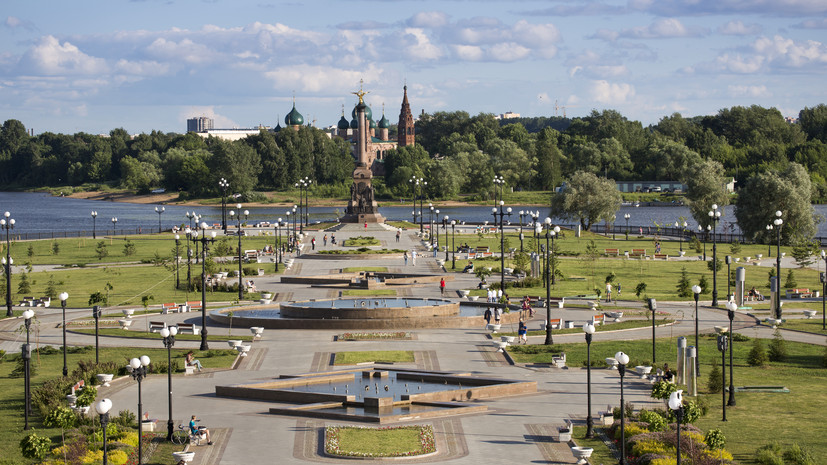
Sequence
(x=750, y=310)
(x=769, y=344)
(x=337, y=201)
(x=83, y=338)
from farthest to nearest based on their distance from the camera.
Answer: (x=337, y=201), (x=750, y=310), (x=83, y=338), (x=769, y=344)

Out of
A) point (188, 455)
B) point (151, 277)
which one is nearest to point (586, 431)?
point (188, 455)

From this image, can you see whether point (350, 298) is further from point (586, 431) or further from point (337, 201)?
point (337, 201)

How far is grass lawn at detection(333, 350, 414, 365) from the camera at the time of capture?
106 feet

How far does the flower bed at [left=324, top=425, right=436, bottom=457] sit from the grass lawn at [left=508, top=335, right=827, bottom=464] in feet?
12.5

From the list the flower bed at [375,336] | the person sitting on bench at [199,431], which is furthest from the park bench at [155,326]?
the person sitting on bench at [199,431]

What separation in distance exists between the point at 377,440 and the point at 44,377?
12.8 m

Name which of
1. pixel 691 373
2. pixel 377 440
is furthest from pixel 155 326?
pixel 691 373

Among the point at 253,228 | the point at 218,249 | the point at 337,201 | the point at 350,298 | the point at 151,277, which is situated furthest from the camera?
the point at 337,201

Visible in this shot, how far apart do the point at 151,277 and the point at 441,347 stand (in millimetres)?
26960

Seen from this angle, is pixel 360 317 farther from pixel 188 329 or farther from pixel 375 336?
pixel 188 329

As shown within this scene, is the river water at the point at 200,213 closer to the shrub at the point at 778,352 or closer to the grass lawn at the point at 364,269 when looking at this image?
the grass lawn at the point at 364,269

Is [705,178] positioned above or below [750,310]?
above

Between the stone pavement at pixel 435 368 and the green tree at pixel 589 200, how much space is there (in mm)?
46113

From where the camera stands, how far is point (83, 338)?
1491 inches
